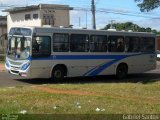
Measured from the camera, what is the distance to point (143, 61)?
2650 cm

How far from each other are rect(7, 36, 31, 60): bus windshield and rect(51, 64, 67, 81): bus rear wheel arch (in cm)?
172

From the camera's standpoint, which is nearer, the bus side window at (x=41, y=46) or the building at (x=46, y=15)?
the bus side window at (x=41, y=46)

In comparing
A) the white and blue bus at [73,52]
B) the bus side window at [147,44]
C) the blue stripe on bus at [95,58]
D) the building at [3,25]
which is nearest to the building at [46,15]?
the building at [3,25]

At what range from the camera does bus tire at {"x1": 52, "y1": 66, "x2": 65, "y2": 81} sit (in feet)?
72.7

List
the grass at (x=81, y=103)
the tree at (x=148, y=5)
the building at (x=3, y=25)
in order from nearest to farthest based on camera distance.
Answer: the grass at (x=81, y=103), the tree at (x=148, y=5), the building at (x=3, y=25)

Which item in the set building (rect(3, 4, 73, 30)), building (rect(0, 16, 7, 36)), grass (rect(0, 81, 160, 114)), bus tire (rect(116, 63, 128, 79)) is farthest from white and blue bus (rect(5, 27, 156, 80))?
building (rect(0, 16, 7, 36))

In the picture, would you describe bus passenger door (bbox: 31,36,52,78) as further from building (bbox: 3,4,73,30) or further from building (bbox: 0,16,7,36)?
building (bbox: 0,16,7,36)

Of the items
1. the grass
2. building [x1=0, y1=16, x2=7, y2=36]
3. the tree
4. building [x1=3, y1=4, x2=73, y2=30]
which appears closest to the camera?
the grass

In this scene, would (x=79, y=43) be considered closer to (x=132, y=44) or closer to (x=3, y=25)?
(x=132, y=44)

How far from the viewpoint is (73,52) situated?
2264 cm

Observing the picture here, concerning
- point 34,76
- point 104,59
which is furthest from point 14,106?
point 104,59

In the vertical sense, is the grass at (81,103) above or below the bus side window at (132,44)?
below

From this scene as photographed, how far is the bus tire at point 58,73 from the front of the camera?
22161 mm

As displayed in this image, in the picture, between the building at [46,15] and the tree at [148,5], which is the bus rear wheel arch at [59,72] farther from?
the building at [46,15]
